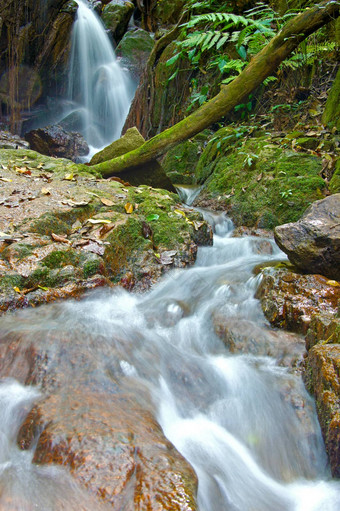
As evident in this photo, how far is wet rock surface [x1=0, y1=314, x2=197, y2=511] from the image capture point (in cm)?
146

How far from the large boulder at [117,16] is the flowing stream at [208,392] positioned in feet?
62.0

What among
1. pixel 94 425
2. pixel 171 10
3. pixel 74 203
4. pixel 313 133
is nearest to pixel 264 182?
pixel 313 133

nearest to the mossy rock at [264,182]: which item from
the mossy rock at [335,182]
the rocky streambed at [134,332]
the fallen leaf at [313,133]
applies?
the mossy rock at [335,182]

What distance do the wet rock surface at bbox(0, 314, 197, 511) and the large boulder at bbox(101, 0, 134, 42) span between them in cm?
1998

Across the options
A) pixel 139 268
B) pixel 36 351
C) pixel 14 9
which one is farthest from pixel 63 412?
pixel 14 9

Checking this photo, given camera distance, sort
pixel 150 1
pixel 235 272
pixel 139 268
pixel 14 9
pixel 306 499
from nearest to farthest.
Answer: pixel 306 499 < pixel 139 268 < pixel 235 272 < pixel 14 9 < pixel 150 1

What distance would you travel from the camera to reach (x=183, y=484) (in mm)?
1495

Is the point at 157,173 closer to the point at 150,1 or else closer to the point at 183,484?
the point at 183,484

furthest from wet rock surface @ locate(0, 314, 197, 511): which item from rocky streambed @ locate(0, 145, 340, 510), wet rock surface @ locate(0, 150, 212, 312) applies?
wet rock surface @ locate(0, 150, 212, 312)

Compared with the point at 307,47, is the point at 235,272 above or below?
below

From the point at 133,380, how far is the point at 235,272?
2.36 metres

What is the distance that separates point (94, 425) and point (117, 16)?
2142 cm

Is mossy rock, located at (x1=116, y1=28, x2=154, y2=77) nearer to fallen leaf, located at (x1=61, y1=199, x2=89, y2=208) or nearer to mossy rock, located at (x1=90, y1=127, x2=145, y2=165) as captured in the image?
mossy rock, located at (x1=90, y1=127, x2=145, y2=165)

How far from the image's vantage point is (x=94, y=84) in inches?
637
